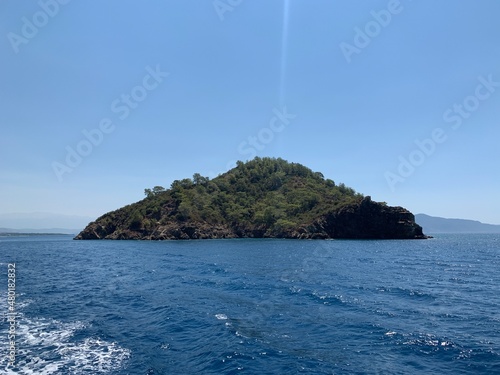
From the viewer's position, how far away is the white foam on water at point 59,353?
18.8m

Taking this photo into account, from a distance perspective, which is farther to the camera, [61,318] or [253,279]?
[253,279]

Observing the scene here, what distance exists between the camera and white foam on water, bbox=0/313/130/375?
18.8 meters

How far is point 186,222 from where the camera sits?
197 m

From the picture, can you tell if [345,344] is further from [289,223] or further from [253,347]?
[289,223]

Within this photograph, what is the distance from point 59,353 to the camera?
835 inches

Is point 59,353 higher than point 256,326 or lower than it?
lower

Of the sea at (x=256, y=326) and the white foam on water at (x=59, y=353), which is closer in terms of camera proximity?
the white foam on water at (x=59, y=353)

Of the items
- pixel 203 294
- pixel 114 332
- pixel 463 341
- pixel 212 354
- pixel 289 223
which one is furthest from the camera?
pixel 289 223

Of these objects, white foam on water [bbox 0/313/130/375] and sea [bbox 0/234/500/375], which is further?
sea [bbox 0/234/500/375]

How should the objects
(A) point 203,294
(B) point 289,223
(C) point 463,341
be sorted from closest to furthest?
(C) point 463,341 → (A) point 203,294 → (B) point 289,223

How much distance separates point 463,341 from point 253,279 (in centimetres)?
2925

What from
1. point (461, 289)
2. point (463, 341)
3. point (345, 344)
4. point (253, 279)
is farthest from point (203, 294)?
point (461, 289)

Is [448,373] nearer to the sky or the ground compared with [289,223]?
nearer to the ground

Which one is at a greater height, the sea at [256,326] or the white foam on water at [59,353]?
the sea at [256,326]
